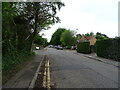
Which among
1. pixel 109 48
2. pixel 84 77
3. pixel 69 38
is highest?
pixel 69 38

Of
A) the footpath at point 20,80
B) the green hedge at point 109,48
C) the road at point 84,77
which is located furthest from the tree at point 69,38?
the footpath at point 20,80

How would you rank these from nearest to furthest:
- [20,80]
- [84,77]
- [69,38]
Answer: [20,80] → [84,77] → [69,38]

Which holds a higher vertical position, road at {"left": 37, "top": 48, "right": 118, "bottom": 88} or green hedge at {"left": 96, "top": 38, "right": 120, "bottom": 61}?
green hedge at {"left": 96, "top": 38, "right": 120, "bottom": 61}

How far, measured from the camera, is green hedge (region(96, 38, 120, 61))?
16.4 m

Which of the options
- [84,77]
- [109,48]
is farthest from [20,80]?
[109,48]

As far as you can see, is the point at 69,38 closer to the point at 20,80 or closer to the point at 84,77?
the point at 84,77

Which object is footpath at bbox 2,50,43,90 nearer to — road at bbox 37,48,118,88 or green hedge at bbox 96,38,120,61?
road at bbox 37,48,118,88

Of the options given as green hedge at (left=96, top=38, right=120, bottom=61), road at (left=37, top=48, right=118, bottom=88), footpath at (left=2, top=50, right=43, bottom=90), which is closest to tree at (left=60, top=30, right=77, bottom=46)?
green hedge at (left=96, top=38, right=120, bottom=61)

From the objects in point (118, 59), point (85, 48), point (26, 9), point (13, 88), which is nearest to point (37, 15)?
point (26, 9)

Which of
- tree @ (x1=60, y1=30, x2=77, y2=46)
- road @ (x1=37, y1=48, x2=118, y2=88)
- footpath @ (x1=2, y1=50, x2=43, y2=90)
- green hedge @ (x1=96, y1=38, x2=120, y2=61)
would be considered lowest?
road @ (x1=37, y1=48, x2=118, y2=88)

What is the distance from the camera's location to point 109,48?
18328 millimetres

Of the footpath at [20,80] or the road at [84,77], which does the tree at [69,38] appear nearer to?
the road at [84,77]

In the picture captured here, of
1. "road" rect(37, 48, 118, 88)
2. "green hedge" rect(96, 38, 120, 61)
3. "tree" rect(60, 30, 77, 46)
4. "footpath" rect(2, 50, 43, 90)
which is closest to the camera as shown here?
"footpath" rect(2, 50, 43, 90)

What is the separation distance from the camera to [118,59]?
16.2 metres
